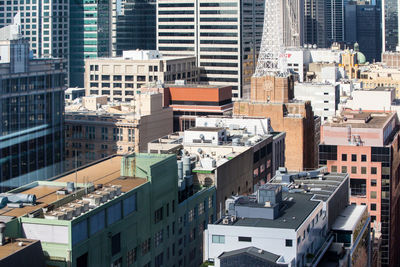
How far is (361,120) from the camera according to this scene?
169 meters

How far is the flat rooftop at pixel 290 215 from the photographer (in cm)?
9294

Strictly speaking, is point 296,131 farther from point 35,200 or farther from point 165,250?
point 35,200

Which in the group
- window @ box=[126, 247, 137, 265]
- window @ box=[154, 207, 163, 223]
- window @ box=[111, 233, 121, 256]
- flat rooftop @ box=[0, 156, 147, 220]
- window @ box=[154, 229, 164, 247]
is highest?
flat rooftop @ box=[0, 156, 147, 220]

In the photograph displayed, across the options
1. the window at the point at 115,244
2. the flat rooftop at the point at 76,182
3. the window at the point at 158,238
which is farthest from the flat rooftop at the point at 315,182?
the window at the point at 115,244

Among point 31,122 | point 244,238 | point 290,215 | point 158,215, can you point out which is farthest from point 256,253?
point 31,122

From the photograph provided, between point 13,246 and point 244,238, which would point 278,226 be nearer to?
point 244,238

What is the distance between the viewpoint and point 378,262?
146375mm

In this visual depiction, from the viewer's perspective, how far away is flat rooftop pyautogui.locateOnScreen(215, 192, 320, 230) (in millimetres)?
92938

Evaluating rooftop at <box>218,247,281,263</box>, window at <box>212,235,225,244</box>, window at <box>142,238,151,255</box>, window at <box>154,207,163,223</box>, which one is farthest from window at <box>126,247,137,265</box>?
rooftop at <box>218,247,281,263</box>

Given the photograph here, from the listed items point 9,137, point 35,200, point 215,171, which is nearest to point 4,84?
point 9,137

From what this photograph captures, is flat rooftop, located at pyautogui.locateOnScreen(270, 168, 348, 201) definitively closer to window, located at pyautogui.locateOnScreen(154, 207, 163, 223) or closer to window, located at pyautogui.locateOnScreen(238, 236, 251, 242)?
window, located at pyautogui.locateOnScreen(154, 207, 163, 223)

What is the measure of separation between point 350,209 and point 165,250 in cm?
2895

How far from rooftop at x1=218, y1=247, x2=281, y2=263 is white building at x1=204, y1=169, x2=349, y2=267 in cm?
22

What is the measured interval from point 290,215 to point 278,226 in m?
5.26
